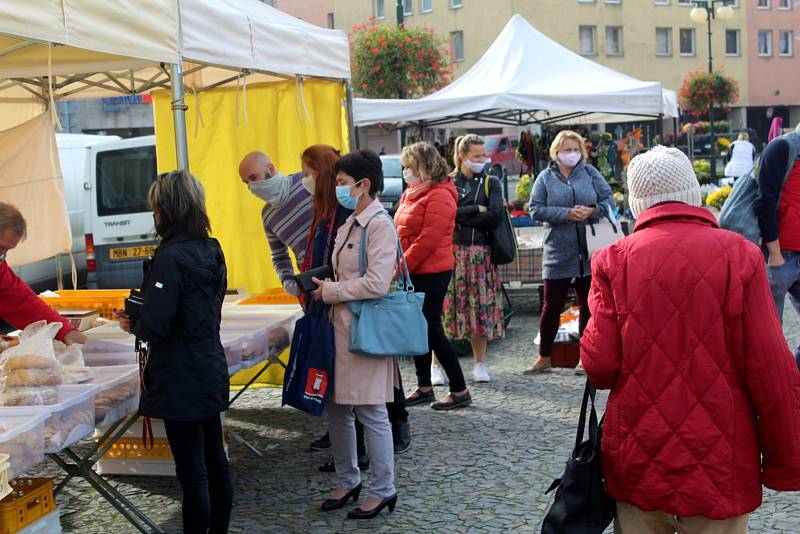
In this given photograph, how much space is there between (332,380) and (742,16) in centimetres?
5280

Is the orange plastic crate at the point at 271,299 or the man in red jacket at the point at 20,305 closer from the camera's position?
the man in red jacket at the point at 20,305

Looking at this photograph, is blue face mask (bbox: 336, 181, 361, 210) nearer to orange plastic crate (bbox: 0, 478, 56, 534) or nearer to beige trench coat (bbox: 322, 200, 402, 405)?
beige trench coat (bbox: 322, 200, 402, 405)

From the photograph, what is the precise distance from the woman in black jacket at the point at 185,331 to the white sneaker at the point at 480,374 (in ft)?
11.8

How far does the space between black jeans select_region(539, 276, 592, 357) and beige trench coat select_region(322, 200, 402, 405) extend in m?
2.90

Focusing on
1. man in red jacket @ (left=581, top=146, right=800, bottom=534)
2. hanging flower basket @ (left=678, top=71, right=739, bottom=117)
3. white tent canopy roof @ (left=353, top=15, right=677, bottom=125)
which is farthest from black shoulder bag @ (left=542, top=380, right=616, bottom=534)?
hanging flower basket @ (left=678, top=71, right=739, bottom=117)

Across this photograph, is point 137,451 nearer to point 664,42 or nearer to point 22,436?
point 22,436

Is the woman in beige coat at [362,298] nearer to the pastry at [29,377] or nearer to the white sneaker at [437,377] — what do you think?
the pastry at [29,377]

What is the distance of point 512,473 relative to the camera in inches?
205

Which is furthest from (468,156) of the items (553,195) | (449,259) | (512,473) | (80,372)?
(80,372)

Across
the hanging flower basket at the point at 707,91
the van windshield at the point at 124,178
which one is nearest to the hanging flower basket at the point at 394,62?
the van windshield at the point at 124,178

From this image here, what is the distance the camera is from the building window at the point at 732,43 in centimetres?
5231

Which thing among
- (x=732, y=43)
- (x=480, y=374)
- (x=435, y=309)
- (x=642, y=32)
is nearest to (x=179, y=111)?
(x=435, y=309)

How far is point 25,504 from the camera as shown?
362cm

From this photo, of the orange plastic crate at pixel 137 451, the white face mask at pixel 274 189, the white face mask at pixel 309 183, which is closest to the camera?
the white face mask at pixel 309 183
